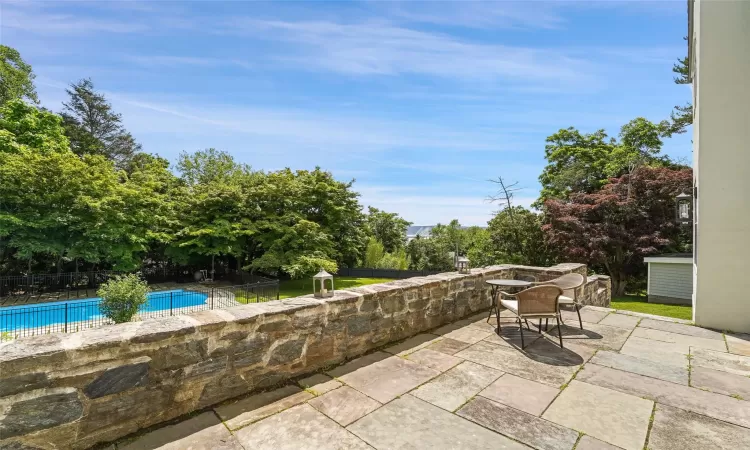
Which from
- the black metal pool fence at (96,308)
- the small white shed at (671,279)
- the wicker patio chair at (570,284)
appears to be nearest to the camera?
the wicker patio chair at (570,284)

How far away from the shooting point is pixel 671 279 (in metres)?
10.8

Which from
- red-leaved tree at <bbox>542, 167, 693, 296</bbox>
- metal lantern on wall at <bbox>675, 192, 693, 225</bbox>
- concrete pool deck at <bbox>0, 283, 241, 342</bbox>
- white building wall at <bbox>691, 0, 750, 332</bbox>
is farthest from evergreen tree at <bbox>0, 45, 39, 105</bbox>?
red-leaved tree at <bbox>542, 167, 693, 296</bbox>

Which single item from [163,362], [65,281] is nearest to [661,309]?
[163,362]

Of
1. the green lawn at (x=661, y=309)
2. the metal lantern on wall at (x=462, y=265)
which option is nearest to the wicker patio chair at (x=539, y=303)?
the metal lantern on wall at (x=462, y=265)

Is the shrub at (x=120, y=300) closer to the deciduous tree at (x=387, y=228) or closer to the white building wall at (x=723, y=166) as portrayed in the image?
the white building wall at (x=723, y=166)

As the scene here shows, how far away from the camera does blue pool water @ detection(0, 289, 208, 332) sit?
33.7 ft

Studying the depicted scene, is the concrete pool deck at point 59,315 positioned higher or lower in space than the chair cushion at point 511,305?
lower

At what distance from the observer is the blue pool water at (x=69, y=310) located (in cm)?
1028

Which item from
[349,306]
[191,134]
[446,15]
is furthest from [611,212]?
[191,134]

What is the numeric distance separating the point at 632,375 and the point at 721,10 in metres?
4.72

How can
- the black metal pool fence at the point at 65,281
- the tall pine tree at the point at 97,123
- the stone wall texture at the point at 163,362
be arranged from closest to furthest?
the stone wall texture at the point at 163,362 → the black metal pool fence at the point at 65,281 → the tall pine tree at the point at 97,123

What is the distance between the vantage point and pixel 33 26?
495 cm

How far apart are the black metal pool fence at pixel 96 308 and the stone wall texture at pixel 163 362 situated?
9.40 meters

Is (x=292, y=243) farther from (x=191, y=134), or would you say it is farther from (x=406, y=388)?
(x=406, y=388)
